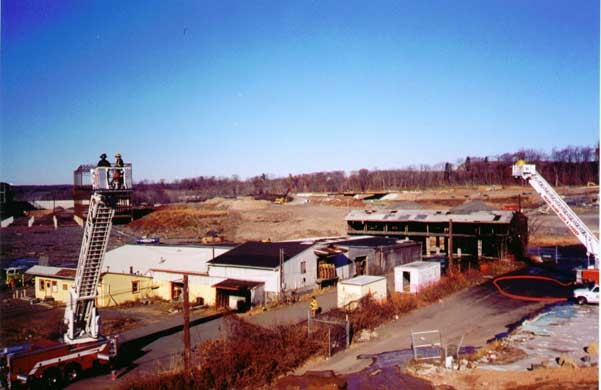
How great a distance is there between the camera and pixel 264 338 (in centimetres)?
1777

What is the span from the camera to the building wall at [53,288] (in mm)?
32656

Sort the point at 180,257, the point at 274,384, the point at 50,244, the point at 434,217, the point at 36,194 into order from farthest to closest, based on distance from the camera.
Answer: the point at 36,194 → the point at 50,244 → the point at 434,217 → the point at 180,257 → the point at 274,384

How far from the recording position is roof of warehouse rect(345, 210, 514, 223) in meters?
39.9

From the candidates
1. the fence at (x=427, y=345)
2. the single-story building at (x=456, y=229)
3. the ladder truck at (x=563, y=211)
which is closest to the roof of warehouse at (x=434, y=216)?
the single-story building at (x=456, y=229)

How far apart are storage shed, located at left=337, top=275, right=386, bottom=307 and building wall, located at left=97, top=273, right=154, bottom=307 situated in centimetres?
1356

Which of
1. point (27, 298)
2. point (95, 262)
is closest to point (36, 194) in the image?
point (27, 298)

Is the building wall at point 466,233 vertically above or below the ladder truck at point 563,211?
below

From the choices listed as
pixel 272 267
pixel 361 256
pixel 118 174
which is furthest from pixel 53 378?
pixel 361 256

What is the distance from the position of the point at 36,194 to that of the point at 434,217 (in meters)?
119

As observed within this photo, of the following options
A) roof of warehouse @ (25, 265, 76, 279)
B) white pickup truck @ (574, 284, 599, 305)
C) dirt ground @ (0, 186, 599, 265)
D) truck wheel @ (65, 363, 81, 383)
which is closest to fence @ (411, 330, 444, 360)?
white pickup truck @ (574, 284, 599, 305)

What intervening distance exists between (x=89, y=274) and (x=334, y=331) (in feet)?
31.7

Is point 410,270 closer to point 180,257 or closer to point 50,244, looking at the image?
point 180,257

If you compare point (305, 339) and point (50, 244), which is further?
point (50, 244)

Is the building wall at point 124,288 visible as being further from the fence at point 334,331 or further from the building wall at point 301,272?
the fence at point 334,331
